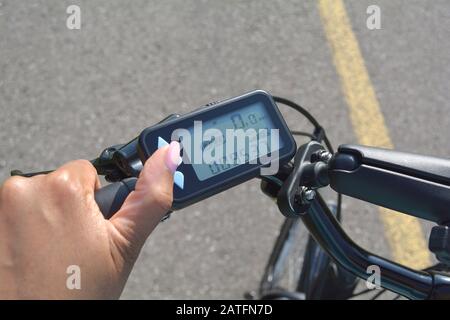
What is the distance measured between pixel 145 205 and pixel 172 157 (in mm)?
115

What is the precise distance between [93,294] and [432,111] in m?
2.69

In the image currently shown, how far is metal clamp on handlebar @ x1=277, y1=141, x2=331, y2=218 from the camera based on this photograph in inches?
50.3

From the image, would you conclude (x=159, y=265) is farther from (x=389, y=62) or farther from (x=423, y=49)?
(x=423, y=49)

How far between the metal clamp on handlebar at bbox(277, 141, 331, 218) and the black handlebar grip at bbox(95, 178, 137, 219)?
36cm

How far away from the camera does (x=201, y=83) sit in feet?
10.7

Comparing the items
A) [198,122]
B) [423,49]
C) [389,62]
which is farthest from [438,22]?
[198,122]

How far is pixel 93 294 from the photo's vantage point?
3.38 ft
